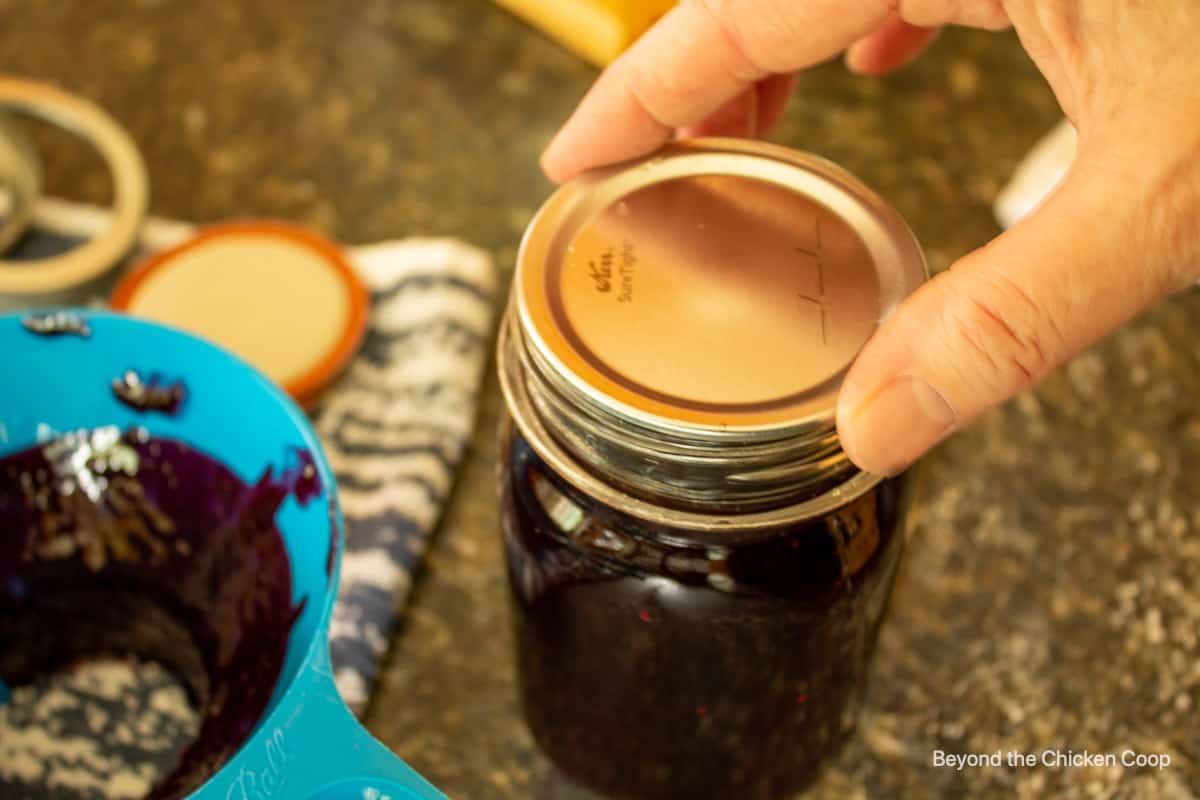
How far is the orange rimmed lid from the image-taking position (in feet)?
1.79

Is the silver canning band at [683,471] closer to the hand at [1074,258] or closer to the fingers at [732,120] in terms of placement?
the hand at [1074,258]

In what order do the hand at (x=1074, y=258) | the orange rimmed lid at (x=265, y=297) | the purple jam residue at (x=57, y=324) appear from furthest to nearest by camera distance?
the orange rimmed lid at (x=265, y=297), the purple jam residue at (x=57, y=324), the hand at (x=1074, y=258)

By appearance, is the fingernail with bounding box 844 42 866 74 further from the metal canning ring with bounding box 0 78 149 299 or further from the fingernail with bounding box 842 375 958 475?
the metal canning ring with bounding box 0 78 149 299

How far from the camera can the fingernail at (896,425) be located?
0.30m

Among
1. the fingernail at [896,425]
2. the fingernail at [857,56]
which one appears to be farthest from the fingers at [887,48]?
the fingernail at [896,425]

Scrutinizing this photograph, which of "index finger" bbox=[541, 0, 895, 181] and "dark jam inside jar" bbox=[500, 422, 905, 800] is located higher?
"index finger" bbox=[541, 0, 895, 181]

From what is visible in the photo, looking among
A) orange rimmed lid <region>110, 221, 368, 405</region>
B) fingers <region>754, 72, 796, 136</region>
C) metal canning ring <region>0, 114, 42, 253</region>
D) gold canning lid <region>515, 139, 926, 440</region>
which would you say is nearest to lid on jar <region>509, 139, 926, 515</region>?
gold canning lid <region>515, 139, 926, 440</region>

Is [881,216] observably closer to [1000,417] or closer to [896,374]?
[896,374]

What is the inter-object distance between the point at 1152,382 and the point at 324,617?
423mm

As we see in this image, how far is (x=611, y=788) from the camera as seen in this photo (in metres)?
0.44

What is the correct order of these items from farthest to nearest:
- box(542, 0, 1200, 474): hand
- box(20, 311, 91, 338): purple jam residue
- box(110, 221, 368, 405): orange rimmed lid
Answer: box(110, 221, 368, 405): orange rimmed lid → box(20, 311, 91, 338): purple jam residue → box(542, 0, 1200, 474): hand

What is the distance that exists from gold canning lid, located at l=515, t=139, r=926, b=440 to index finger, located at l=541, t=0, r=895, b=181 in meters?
0.02

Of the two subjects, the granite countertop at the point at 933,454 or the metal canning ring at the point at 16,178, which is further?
the metal canning ring at the point at 16,178

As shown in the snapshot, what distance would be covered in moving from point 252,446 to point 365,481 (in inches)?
4.3
